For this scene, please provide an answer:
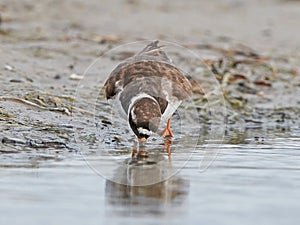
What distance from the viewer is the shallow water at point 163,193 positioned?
4.91 meters

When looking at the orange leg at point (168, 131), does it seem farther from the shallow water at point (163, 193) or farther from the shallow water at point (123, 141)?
the shallow water at point (163, 193)

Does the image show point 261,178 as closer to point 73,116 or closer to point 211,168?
point 211,168

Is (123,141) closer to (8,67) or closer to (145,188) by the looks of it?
(145,188)

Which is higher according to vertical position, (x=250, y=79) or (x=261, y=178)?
(x=250, y=79)

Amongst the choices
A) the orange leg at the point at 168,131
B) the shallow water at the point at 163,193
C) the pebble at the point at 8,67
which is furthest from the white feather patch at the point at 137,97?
the pebble at the point at 8,67

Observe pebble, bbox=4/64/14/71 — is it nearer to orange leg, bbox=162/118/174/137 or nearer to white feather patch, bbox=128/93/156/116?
orange leg, bbox=162/118/174/137

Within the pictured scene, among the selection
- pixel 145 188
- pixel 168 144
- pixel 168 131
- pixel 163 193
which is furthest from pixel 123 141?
pixel 163 193

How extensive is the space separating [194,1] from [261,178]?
12.4 metres

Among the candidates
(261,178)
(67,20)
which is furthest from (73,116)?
(67,20)

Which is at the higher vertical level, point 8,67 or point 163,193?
point 8,67

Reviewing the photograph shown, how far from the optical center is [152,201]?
17.4 ft

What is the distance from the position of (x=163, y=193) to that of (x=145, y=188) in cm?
19

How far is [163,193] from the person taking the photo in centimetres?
559

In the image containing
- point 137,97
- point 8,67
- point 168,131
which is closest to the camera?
point 137,97
